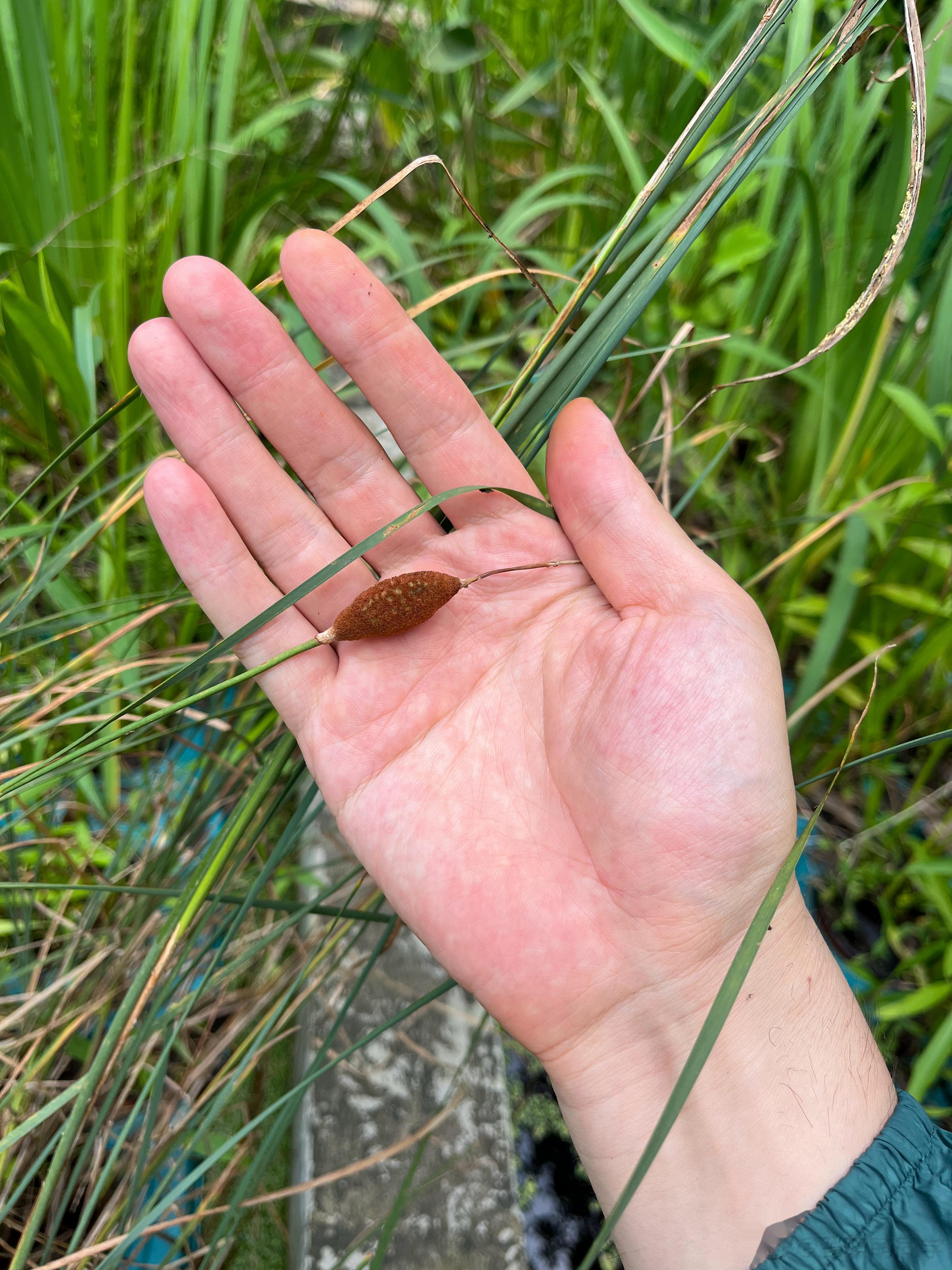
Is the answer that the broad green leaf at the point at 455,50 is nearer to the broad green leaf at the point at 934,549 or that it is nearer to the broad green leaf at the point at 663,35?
the broad green leaf at the point at 663,35

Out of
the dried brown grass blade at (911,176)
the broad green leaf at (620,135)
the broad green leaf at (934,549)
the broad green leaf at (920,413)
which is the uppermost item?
the broad green leaf at (620,135)

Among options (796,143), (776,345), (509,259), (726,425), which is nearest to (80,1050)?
(726,425)

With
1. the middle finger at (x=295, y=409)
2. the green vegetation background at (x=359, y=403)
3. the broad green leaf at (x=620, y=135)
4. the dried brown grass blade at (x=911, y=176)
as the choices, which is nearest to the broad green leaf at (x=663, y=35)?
the green vegetation background at (x=359, y=403)

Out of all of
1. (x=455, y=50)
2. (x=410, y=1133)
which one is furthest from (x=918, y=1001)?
(x=455, y=50)

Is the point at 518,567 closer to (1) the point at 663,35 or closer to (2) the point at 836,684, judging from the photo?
(2) the point at 836,684

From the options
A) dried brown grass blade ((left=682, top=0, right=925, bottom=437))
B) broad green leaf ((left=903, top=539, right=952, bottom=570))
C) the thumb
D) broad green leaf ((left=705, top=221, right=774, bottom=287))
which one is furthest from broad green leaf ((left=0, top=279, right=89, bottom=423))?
broad green leaf ((left=903, top=539, right=952, bottom=570))

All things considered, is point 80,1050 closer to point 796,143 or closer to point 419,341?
point 419,341
